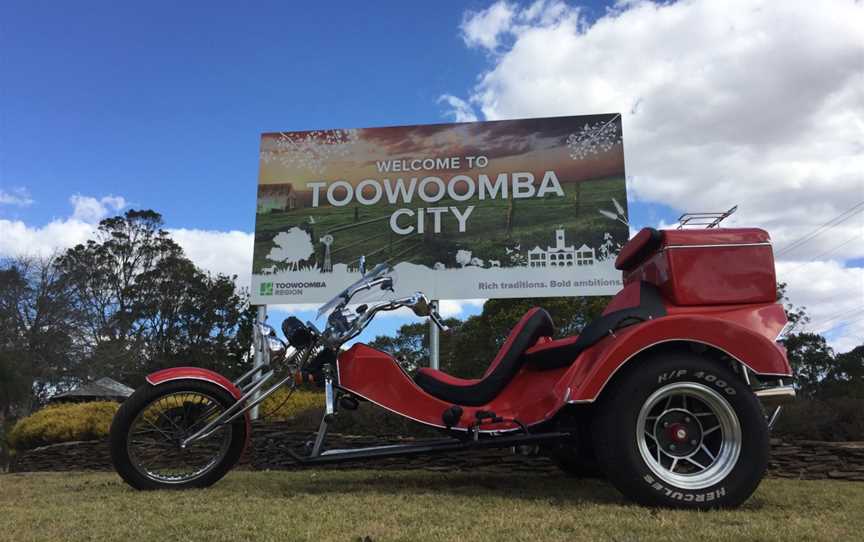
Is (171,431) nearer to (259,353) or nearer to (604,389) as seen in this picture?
(259,353)

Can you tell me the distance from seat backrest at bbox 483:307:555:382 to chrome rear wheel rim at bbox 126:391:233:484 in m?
1.76

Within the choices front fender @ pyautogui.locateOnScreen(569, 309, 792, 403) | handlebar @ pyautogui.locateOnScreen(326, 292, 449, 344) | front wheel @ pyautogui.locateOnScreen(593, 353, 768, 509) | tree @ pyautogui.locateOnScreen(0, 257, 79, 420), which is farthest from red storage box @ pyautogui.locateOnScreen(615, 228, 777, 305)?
tree @ pyautogui.locateOnScreen(0, 257, 79, 420)

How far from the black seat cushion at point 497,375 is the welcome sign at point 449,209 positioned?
4.54 metres

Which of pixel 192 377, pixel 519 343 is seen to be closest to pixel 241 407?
pixel 192 377

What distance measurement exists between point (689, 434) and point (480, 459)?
2.61 metres

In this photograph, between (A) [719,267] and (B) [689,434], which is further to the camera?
(A) [719,267]

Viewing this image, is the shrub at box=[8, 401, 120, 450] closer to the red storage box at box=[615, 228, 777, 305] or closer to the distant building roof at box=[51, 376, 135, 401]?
the red storage box at box=[615, 228, 777, 305]

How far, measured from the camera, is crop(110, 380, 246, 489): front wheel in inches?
146

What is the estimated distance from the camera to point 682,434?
125 inches

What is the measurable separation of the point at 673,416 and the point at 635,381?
30cm

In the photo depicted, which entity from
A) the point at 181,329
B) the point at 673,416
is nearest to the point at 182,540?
the point at 673,416

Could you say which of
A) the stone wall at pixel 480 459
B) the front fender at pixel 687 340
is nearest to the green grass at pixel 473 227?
the stone wall at pixel 480 459

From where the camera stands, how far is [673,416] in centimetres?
323

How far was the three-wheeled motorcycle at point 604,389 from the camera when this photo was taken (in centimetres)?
313
